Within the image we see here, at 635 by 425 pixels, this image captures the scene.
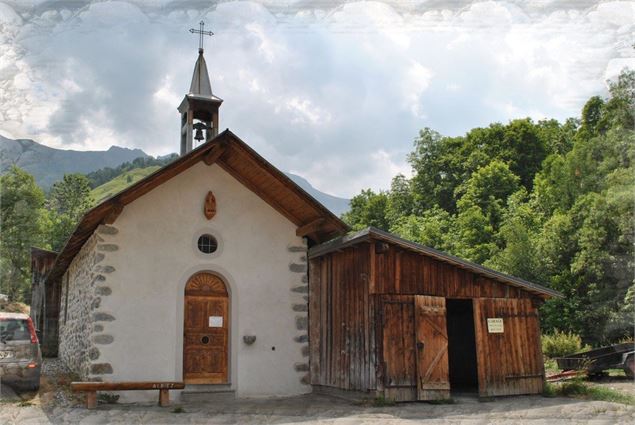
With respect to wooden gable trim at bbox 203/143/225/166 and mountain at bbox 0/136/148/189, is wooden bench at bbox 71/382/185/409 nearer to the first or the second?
wooden gable trim at bbox 203/143/225/166

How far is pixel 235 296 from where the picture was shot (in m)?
11.9

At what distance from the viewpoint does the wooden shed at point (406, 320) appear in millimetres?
10516

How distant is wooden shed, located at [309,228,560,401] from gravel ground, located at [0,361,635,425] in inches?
20.9

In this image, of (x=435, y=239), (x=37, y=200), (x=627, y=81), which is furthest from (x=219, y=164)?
(x=37, y=200)

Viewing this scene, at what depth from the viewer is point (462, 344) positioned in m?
15.0

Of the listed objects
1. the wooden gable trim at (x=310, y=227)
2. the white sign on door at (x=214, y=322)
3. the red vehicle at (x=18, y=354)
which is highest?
the wooden gable trim at (x=310, y=227)

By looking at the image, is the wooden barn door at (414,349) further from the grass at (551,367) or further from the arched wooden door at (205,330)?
the grass at (551,367)

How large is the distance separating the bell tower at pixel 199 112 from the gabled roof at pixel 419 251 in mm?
4016

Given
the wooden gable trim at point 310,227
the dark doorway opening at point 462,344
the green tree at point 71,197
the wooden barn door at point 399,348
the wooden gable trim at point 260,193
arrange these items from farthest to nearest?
1. the green tree at point 71,197
2. the dark doorway opening at point 462,344
3. the wooden gable trim at point 260,193
4. the wooden gable trim at point 310,227
5. the wooden barn door at point 399,348

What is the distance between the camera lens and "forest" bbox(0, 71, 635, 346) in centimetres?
2344

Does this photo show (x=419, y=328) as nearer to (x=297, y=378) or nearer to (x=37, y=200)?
(x=297, y=378)

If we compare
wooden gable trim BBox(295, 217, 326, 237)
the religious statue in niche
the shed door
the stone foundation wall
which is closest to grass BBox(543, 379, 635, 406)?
the shed door

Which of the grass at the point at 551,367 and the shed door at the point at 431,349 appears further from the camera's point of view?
Answer: the grass at the point at 551,367

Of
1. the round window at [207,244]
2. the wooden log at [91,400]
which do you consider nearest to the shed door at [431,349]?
the round window at [207,244]
